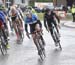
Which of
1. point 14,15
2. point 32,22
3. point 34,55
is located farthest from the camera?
point 14,15

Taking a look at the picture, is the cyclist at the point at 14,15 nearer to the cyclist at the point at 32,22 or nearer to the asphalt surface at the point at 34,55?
→ the asphalt surface at the point at 34,55

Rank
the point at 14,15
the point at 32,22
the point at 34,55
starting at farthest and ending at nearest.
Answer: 1. the point at 14,15
2. the point at 34,55
3. the point at 32,22

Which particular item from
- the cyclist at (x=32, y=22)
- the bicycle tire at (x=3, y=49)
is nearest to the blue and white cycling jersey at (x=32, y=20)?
the cyclist at (x=32, y=22)

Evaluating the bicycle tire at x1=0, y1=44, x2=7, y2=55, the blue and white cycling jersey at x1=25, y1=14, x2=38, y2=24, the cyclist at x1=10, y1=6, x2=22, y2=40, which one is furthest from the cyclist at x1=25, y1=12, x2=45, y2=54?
the cyclist at x1=10, y1=6, x2=22, y2=40

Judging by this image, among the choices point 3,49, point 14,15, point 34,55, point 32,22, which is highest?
point 32,22

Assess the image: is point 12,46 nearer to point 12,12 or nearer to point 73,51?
point 12,12

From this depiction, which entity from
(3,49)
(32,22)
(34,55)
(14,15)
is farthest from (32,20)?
(14,15)

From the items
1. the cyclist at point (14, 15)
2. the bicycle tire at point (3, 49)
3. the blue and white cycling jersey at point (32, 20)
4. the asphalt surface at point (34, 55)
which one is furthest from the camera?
the cyclist at point (14, 15)

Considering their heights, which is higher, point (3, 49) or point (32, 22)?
point (32, 22)

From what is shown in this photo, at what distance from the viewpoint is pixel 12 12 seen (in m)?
17.9

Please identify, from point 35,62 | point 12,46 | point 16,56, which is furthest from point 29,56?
point 12,46

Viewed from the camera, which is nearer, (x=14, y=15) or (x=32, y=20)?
(x=32, y=20)

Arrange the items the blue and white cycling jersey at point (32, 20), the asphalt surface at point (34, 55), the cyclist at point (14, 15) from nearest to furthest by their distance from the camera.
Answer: the asphalt surface at point (34, 55) < the blue and white cycling jersey at point (32, 20) < the cyclist at point (14, 15)

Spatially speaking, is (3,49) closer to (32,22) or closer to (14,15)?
(32,22)
